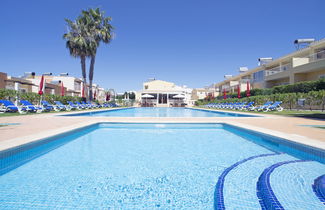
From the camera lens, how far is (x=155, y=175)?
311 cm

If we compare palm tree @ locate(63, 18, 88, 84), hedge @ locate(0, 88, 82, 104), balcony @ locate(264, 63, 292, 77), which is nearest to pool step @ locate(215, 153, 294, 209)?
hedge @ locate(0, 88, 82, 104)

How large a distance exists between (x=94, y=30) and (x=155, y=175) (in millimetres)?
22166

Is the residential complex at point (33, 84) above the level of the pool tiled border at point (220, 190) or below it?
above

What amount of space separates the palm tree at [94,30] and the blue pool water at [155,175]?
59.6 feet

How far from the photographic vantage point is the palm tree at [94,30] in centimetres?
2072

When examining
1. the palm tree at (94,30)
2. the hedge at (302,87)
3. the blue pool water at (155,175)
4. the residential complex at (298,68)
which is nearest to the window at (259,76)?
the residential complex at (298,68)

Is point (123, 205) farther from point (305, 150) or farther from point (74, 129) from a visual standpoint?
point (74, 129)

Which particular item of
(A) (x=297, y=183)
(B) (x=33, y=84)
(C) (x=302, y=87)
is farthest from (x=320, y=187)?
(B) (x=33, y=84)

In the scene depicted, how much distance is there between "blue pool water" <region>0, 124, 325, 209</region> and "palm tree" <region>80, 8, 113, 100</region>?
1816 cm

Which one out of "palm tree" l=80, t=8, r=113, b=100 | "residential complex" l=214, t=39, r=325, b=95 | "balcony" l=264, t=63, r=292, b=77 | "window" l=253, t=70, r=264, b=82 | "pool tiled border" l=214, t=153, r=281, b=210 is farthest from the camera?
"window" l=253, t=70, r=264, b=82

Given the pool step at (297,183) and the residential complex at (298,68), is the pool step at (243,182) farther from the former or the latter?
the residential complex at (298,68)

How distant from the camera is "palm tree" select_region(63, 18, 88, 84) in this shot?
19781 mm

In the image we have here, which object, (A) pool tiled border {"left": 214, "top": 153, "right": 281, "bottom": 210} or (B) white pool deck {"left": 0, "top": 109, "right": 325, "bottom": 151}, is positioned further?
(B) white pool deck {"left": 0, "top": 109, "right": 325, "bottom": 151}

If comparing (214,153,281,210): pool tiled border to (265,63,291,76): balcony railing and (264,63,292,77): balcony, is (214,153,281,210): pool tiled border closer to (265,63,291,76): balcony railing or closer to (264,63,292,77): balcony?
(264,63,292,77): balcony
